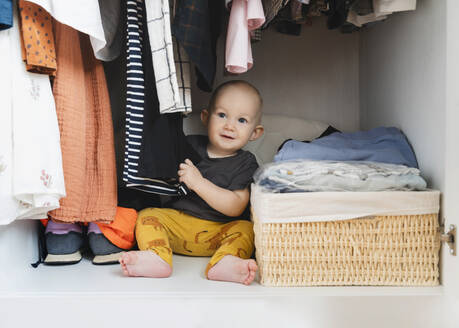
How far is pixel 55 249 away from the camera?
1.13 meters

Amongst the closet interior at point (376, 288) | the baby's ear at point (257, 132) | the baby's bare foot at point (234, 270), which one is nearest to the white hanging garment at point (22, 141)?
the closet interior at point (376, 288)

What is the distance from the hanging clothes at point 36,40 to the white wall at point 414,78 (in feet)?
2.72

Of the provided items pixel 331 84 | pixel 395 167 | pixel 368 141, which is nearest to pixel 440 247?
pixel 395 167

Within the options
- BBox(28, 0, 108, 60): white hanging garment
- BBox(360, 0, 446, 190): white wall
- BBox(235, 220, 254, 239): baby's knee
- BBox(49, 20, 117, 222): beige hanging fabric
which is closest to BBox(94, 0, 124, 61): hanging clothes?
BBox(49, 20, 117, 222): beige hanging fabric

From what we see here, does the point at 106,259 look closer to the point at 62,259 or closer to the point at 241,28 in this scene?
the point at 62,259

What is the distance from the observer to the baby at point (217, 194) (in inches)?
46.7

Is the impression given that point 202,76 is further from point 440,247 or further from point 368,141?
point 440,247

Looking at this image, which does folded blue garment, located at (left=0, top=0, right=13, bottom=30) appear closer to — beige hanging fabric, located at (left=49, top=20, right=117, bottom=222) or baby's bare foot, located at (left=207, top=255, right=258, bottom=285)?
beige hanging fabric, located at (left=49, top=20, right=117, bottom=222)

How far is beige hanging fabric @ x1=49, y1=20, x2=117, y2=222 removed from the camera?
101 cm

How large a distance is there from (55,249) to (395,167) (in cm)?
86

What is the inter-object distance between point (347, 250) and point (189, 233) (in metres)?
0.48

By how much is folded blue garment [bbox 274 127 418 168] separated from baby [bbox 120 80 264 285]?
0.71ft

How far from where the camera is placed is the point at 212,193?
120 cm

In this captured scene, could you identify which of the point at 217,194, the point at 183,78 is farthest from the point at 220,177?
the point at 183,78
